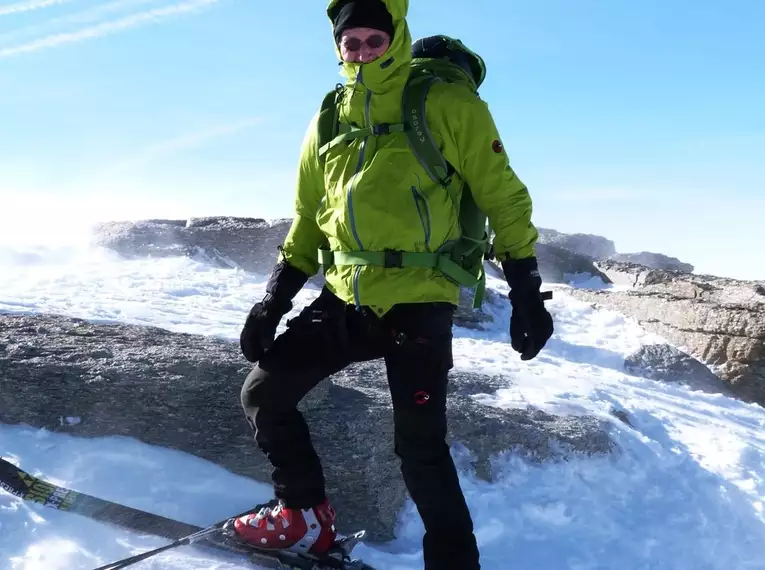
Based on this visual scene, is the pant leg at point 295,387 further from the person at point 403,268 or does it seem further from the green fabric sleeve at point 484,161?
the green fabric sleeve at point 484,161

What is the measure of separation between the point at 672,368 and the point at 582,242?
34773 mm

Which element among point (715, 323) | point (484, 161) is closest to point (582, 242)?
point (715, 323)

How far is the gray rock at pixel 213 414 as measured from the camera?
4.44 m

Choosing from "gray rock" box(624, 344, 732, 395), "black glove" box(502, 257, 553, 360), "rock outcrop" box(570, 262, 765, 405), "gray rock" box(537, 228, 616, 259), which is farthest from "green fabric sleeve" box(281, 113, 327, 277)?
"gray rock" box(537, 228, 616, 259)

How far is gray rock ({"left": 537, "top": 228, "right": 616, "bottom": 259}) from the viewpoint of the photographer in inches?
1676

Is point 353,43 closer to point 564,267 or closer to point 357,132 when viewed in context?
point 357,132

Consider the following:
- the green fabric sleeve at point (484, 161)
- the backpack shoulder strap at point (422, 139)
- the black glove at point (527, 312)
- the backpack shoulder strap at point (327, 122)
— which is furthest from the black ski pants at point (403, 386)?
the backpack shoulder strap at point (327, 122)

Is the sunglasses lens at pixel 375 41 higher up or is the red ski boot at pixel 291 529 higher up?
the sunglasses lens at pixel 375 41

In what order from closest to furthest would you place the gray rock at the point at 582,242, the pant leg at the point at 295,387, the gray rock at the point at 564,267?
the pant leg at the point at 295,387 < the gray rock at the point at 564,267 < the gray rock at the point at 582,242

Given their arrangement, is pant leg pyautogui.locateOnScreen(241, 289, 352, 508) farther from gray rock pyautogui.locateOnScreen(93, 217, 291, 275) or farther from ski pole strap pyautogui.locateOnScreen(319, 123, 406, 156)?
gray rock pyautogui.locateOnScreen(93, 217, 291, 275)

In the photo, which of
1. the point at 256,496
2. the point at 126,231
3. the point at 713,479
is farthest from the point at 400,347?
the point at 126,231

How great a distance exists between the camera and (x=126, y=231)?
52.7ft

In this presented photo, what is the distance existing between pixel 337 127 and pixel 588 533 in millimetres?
3289

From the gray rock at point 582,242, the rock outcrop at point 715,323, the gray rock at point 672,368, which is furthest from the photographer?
the gray rock at point 582,242
